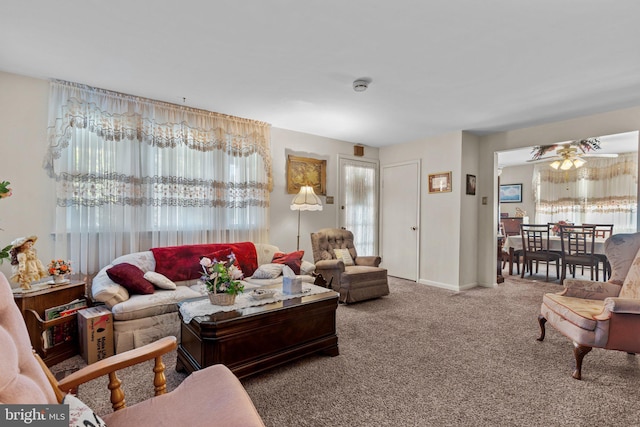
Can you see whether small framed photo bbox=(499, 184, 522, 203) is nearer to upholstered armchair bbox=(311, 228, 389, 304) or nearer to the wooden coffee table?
upholstered armchair bbox=(311, 228, 389, 304)

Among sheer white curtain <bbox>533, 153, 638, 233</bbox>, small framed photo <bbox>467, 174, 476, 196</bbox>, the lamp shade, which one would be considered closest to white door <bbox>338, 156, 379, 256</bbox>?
the lamp shade

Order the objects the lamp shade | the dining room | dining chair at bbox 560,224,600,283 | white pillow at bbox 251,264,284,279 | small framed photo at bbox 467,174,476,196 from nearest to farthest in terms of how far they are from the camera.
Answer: white pillow at bbox 251,264,284,279
the lamp shade
small framed photo at bbox 467,174,476,196
dining chair at bbox 560,224,600,283
the dining room

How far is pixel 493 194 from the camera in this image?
4852 millimetres

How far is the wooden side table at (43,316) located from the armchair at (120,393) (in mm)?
1577

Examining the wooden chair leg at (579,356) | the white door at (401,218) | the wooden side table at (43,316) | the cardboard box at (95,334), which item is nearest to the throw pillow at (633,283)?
the wooden chair leg at (579,356)

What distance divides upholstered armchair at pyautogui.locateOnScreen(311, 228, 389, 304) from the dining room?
125 inches

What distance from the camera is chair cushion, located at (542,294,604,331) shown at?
221 centimetres

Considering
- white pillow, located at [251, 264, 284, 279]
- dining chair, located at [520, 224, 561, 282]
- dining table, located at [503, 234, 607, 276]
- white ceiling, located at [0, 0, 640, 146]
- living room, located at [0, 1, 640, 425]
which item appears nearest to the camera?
white ceiling, located at [0, 0, 640, 146]

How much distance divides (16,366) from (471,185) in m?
5.23

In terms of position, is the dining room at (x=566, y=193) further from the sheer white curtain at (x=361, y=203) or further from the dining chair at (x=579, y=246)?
the sheer white curtain at (x=361, y=203)

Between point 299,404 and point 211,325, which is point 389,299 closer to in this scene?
point 299,404

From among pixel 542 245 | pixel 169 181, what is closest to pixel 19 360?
pixel 169 181

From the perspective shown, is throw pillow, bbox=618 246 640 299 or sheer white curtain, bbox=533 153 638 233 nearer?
throw pillow, bbox=618 246 640 299

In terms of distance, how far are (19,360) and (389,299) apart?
3.81 meters
